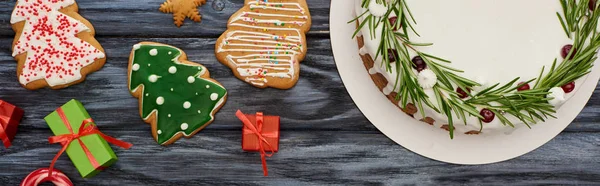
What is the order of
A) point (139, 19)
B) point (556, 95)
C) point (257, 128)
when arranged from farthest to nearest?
point (139, 19)
point (257, 128)
point (556, 95)

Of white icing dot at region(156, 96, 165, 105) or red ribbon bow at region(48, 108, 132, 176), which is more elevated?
white icing dot at region(156, 96, 165, 105)

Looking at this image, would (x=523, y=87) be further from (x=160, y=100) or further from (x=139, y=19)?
(x=139, y=19)

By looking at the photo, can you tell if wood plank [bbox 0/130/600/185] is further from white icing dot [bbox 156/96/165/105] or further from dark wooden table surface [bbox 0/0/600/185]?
white icing dot [bbox 156/96/165/105]

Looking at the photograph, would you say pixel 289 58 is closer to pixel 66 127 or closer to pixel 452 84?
pixel 452 84

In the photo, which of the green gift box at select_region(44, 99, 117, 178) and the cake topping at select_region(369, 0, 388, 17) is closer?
the cake topping at select_region(369, 0, 388, 17)

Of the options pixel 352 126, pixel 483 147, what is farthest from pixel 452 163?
pixel 352 126

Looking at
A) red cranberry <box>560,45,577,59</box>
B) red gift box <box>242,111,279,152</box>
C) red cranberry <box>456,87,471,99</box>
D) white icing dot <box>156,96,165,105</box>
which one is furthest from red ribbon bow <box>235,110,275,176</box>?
red cranberry <box>560,45,577,59</box>

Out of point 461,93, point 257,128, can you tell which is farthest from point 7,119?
point 461,93

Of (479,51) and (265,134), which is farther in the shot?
(265,134)
